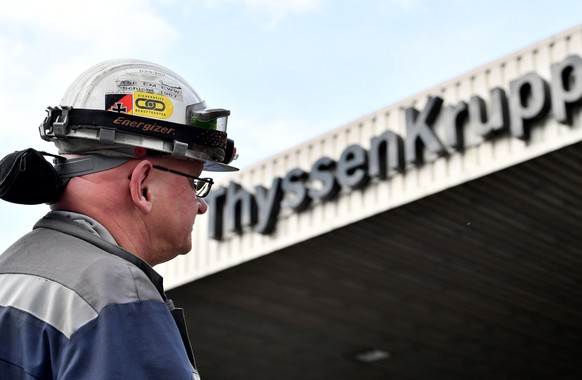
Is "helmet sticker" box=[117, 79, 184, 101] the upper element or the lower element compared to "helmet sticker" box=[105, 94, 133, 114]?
upper

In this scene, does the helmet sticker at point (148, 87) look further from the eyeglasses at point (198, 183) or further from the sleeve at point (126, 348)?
the sleeve at point (126, 348)

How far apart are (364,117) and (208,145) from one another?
456 inches

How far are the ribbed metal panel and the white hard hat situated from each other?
9547mm

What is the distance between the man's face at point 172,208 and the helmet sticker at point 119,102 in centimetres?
15

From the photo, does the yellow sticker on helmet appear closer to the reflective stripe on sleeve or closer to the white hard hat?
the white hard hat

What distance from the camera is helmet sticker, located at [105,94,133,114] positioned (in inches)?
96.3

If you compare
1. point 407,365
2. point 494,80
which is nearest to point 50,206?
point 494,80

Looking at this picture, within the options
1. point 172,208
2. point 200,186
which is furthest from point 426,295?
point 172,208

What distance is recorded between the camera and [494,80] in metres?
12.5

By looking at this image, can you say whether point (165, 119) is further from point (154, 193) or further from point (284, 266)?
point (284, 266)

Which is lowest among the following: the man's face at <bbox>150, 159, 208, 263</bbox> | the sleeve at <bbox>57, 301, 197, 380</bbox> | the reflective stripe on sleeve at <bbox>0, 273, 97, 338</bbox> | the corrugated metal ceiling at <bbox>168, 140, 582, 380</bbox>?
the sleeve at <bbox>57, 301, 197, 380</bbox>

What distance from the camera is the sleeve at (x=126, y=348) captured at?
1.82 meters

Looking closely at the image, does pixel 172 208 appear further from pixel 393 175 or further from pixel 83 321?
pixel 393 175

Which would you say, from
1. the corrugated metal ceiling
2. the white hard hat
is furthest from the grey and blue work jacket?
the corrugated metal ceiling
